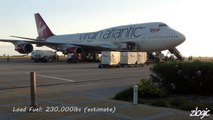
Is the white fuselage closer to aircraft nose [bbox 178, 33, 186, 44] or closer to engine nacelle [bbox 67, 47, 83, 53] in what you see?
aircraft nose [bbox 178, 33, 186, 44]

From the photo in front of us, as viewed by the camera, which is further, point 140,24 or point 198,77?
point 140,24

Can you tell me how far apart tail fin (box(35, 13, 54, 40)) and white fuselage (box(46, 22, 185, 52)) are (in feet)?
54.5

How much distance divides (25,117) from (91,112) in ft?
5.13

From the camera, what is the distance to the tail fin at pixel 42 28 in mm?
63312

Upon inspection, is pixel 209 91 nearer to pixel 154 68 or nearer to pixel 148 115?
pixel 154 68

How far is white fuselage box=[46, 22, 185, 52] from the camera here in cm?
3916

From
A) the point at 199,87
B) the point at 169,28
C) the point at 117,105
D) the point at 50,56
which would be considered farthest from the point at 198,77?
the point at 50,56

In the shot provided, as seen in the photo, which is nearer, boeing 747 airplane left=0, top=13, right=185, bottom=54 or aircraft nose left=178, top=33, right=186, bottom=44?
aircraft nose left=178, top=33, right=186, bottom=44

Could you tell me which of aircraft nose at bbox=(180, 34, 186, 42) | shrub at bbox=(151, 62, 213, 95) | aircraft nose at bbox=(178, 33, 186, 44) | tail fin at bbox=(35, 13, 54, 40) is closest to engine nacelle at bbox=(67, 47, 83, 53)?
aircraft nose at bbox=(178, 33, 186, 44)

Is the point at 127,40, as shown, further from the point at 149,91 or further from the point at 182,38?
the point at 149,91

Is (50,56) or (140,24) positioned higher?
(140,24)

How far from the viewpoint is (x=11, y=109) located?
27.1ft

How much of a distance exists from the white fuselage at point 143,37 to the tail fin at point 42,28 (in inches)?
654

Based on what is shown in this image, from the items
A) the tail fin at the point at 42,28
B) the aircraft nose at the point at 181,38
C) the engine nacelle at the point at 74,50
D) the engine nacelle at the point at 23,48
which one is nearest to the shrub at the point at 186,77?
the aircraft nose at the point at 181,38
